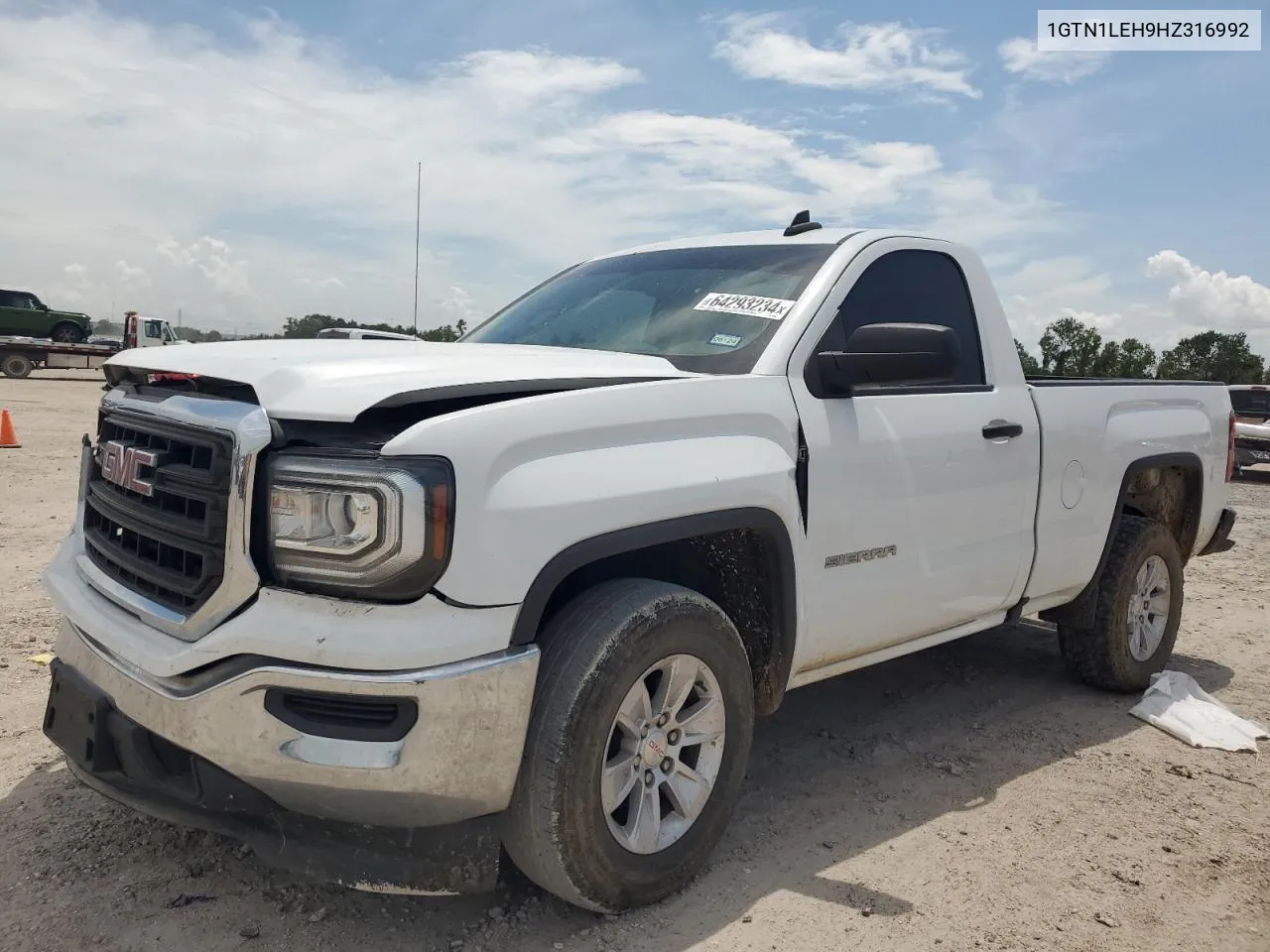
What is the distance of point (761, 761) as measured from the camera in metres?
3.85

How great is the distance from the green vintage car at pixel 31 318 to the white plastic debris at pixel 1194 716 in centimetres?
3412

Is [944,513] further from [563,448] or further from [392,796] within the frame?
[392,796]

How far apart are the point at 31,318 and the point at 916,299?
34.0 meters

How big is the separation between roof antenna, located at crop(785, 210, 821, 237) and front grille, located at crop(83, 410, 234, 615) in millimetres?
2333

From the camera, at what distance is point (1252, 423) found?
1498cm

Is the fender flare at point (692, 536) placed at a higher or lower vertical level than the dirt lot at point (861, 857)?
higher

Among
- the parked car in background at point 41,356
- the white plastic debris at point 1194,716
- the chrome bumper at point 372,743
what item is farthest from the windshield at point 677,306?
the parked car in background at point 41,356

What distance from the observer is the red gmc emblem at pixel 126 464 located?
2531 millimetres

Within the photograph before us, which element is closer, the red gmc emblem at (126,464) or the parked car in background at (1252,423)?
the red gmc emblem at (126,464)

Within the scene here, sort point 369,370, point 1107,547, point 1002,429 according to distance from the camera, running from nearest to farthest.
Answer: point 369,370
point 1002,429
point 1107,547

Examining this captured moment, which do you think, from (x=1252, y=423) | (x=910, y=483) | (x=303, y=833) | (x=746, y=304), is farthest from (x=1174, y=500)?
(x=1252, y=423)

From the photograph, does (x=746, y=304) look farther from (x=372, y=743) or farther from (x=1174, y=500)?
(x=1174, y=500)

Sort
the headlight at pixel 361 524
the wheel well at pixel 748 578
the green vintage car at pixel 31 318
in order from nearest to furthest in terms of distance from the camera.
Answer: the headlight at pixel 361 524 → the wheel well at pixel 748 578 → the green vintage car at pixel 31 318

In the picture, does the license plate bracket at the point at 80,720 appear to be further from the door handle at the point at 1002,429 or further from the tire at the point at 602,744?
the door handle at the point at 1002,429
